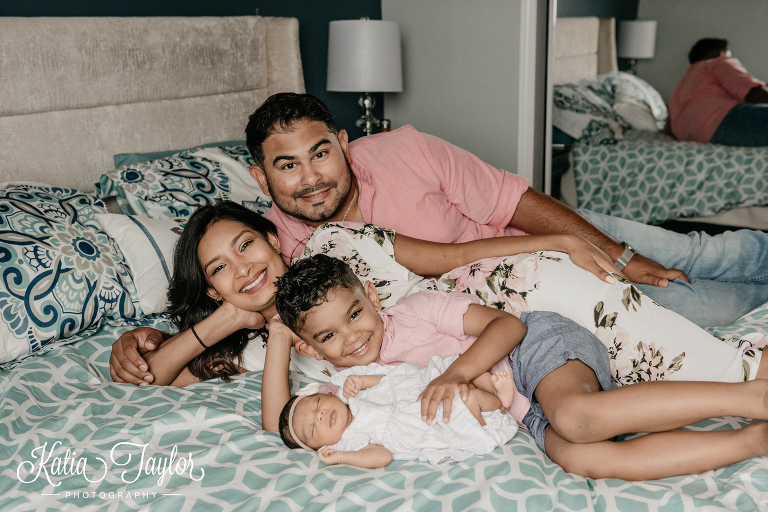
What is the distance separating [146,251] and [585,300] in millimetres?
1302

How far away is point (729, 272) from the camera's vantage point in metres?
1.81

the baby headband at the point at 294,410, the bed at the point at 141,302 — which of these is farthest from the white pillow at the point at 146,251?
the baby headband at the point at 294,410

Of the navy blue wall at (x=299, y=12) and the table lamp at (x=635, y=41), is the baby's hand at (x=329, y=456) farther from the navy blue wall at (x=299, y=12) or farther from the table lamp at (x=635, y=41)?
the table lamp at (x=635, y=41)

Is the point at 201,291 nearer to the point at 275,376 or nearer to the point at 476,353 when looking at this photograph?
the point at 275,376

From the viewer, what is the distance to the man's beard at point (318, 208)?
1763 millimetres

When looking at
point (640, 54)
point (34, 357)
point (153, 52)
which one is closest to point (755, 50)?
point (640, 54)

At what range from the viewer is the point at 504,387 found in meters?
1.29

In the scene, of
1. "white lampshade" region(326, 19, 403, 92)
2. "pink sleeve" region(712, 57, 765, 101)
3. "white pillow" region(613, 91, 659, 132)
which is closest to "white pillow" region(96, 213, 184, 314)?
"white lampshade" region(326, 19, 403, 92)

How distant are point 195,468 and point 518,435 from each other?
2.13 feet

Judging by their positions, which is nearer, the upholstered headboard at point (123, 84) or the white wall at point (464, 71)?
the upholstered headboard at point (123, 84)

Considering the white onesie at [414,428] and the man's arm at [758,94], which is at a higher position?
the man's arm at [758,94]

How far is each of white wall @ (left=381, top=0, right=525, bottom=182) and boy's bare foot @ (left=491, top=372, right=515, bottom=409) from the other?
2.52 m

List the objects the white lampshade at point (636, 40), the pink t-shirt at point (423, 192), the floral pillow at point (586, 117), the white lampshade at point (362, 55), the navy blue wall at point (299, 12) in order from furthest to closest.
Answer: the floral pillow at point (586, 117) → the white lampshade at point (636, 40) → the white lampshade at point (362, 55) → the navy blue wall at point (299, 12) → the pink t-shirt at point (423, 192)

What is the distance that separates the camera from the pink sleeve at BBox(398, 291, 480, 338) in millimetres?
1395
